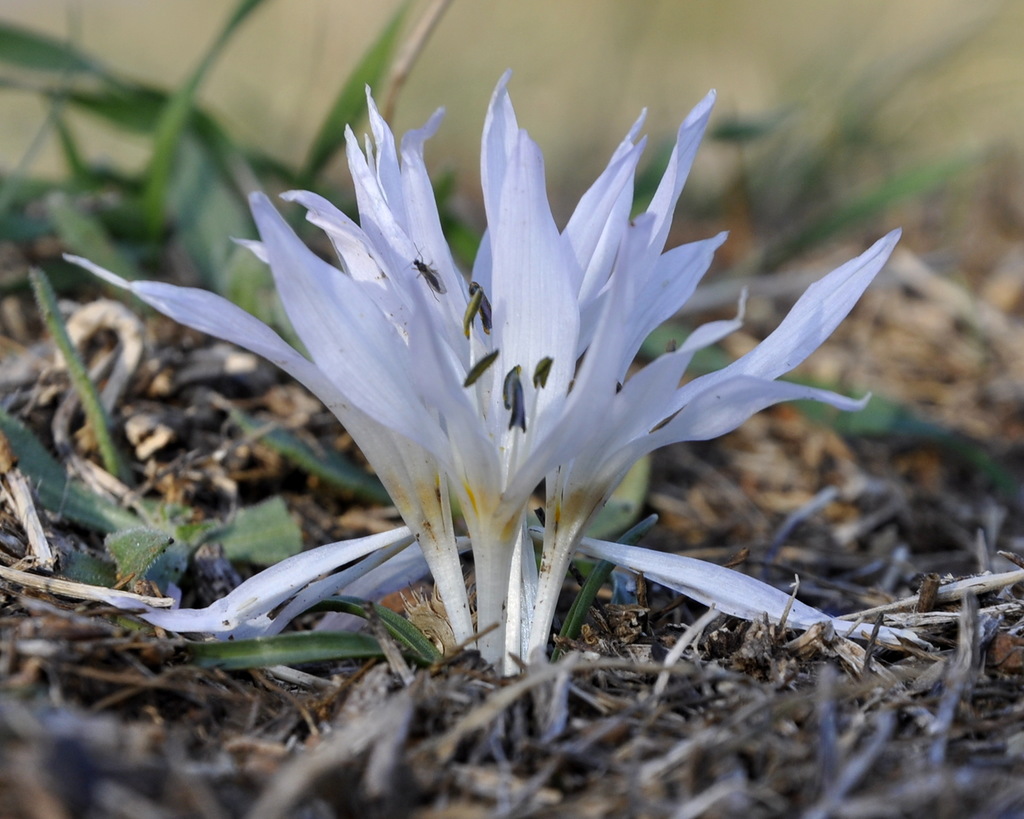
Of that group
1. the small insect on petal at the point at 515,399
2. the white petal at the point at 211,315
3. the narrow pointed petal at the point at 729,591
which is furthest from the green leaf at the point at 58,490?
the narrow pointed petal at the point at 729,591

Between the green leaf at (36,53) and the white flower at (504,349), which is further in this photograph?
the green leaf at (36,53)

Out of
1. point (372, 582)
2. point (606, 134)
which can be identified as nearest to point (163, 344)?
point (372, 582)

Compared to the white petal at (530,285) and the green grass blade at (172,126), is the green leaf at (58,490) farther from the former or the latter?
the green grass blade at (172,126)

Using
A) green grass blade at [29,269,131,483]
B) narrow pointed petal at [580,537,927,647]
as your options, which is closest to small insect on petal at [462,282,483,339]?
narrow pointed petal at [580,537,927,647]

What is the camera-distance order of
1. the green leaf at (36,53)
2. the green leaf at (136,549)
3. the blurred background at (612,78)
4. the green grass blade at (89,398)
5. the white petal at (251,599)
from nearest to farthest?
1. the white petal at (251,599)
2. the green leaf at (136,549)
3. the green grass blade at (89,398)
4. the green leaf at (36,53)
5. the blurred background at (612,78)

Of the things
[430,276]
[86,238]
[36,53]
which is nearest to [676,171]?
[430,276]

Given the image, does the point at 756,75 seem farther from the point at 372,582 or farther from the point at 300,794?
the point at 300,794

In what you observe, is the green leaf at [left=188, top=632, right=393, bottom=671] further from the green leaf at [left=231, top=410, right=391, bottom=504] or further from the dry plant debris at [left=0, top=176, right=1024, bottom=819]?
the green leaf at [left=231, top=410, right=391, bottom=504]
